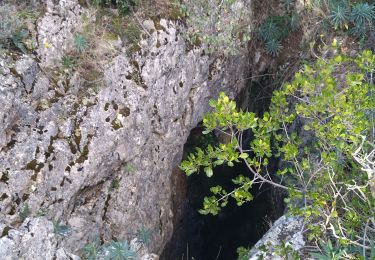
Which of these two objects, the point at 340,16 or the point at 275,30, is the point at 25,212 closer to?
the point at 275,30

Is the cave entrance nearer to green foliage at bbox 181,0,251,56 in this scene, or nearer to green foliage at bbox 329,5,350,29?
green foliage at bbox 181,0,251,56

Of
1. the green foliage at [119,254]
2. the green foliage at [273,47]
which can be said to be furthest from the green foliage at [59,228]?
the green foliage at [273,47]

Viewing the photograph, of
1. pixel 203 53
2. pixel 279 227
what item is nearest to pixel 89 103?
pixel 203 53

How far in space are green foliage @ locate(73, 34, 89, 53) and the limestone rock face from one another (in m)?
0.12

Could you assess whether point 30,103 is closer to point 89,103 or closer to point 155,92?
point 89,103

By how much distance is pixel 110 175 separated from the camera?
17.1 feet

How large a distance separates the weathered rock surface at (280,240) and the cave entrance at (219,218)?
2.38 m

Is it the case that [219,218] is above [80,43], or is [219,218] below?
below

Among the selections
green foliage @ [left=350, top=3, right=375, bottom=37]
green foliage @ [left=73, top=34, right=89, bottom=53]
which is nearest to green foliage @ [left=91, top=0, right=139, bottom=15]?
green foliage @ [left=73, top=34, right=89, bottom=53]

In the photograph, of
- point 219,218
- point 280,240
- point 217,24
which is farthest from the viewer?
point 219,218

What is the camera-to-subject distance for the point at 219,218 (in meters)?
8.56

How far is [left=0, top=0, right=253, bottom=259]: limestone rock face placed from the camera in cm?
415

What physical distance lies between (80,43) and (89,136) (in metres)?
1.11

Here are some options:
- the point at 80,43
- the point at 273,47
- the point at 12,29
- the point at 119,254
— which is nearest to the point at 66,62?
the point at 80,43
